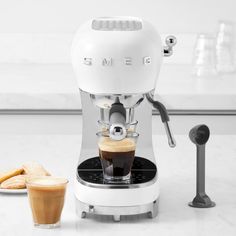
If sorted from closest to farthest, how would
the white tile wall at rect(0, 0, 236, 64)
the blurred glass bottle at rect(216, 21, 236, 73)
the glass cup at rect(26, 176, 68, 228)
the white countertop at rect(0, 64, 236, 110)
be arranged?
the glass cup at rect(26, 176, 68, 228) → the white countertop at rect(0, 64, 236, 110) → the blurred glass bottle at rect(216, 21, 236, 73) → the white tile wall at rect(0, 0, 236, 64)

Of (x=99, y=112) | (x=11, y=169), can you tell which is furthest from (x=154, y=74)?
(x=11, y=169)

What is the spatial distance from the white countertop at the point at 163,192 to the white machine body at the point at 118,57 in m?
0.25

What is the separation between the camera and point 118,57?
53.8 inches

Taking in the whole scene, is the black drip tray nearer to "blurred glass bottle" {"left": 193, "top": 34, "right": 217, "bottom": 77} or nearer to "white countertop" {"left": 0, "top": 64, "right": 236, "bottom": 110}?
"white countertop" {"left": 0, "top": 64, "right": 236, "bottom": 110}

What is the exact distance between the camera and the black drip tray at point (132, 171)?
56.7 inches

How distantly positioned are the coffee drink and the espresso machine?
2 cm

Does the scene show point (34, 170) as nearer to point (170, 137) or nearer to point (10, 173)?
point (10, 173)

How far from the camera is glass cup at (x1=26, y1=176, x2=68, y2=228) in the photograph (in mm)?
1323

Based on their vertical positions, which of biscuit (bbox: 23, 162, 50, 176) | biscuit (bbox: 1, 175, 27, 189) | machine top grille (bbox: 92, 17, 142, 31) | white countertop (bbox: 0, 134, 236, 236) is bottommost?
white countertop (bbox: 0, 134, 236, 236)

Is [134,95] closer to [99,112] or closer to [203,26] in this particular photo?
[99,112]

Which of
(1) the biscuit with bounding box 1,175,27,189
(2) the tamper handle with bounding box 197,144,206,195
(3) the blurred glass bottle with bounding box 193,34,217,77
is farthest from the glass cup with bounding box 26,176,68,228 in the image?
(3) the blurred glass bottle with bounding box 193,34,217,77

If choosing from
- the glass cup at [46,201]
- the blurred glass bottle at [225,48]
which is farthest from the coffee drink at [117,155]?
the blurred glass bottle at [225,48]

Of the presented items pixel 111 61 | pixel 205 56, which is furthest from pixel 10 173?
pixel 205 56

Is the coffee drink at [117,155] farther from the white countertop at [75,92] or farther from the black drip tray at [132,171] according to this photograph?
the white countertop at [75,92]
